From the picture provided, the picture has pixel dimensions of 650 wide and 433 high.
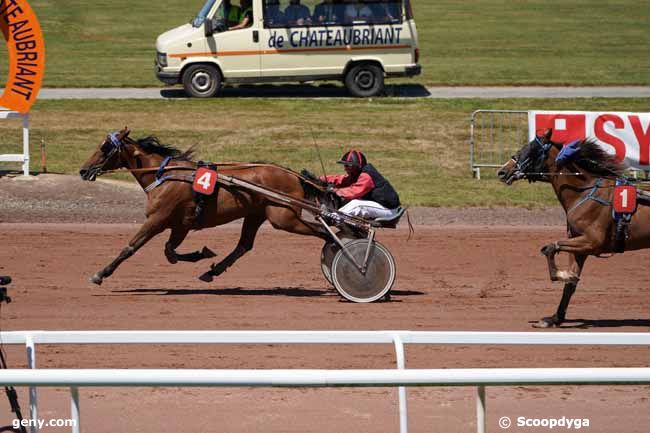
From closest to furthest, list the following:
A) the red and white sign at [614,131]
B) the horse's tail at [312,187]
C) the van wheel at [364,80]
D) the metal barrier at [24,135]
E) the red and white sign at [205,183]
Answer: the red and white sign at [205,183]
the horse's tail at [312,187]
the metal barrier at [24,135]
the red and white sign at [614,131]
the van wheel at [364,80]

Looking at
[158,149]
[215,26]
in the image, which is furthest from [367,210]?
[215,26]

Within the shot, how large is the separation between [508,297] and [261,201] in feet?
9.62

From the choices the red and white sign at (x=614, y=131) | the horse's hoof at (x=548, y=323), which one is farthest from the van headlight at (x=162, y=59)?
the horse's hoof at (x=548, y=323)

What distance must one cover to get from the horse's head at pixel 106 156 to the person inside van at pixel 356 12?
1271cm

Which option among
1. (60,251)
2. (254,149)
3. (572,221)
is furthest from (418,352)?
(254,149)

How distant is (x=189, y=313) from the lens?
34.5ft

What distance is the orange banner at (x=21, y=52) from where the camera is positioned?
16500 mm

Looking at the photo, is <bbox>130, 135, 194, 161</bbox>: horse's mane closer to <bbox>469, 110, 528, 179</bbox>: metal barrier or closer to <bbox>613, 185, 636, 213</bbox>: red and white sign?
<bbox>613, 185, 636, 213</bbox>: red and white sign

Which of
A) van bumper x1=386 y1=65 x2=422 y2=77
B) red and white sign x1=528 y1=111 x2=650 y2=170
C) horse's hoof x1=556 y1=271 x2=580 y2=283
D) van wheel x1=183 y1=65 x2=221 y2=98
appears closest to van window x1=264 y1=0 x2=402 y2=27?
van bumper x1=386 y1=65 x2=422 y2=77

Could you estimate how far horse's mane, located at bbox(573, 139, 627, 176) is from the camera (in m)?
10.4

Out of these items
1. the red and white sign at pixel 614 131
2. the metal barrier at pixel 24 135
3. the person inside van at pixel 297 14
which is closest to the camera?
A: the metal barrier at pixel 24 135

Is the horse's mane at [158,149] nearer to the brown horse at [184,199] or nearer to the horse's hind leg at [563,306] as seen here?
the brown horse at [184,199]

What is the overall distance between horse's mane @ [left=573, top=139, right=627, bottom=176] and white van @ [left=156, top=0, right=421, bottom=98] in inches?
535

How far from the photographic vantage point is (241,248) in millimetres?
11812
